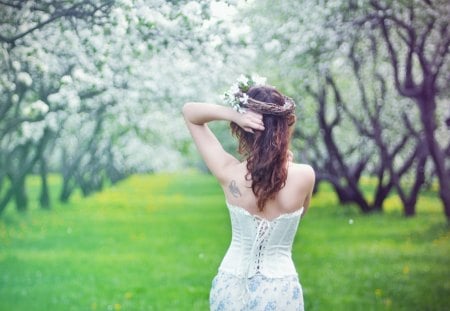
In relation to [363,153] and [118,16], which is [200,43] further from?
[363,153]

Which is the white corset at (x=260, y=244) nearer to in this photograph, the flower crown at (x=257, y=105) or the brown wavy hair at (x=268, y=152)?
the brown wavy hair at (x=268, y=152)

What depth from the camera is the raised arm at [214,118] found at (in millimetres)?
2504

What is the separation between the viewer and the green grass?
4.07 meters

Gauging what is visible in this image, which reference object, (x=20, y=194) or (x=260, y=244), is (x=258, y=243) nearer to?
(x=260, y=244)

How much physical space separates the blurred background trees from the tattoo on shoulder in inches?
63.9

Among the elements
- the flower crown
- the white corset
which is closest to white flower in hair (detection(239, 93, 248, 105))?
the flower crown

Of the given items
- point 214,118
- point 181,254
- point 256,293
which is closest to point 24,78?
point 181,254

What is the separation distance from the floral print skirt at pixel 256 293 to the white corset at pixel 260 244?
23 mm

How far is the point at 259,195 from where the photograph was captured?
8.20 ft

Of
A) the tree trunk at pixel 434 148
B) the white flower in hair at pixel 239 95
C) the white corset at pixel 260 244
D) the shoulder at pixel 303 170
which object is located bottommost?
the tree trunk at pixel 434 148

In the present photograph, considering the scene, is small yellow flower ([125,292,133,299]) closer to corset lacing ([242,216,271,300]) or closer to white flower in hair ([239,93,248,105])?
corset lacing ([242,216,271,300])

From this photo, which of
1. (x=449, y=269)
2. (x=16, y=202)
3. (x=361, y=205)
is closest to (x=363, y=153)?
(x=361, y=205)

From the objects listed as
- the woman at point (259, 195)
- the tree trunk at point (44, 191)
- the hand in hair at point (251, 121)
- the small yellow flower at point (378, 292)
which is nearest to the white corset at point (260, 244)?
the woman at point (259, 195)

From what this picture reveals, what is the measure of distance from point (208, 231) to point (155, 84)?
0.93m
